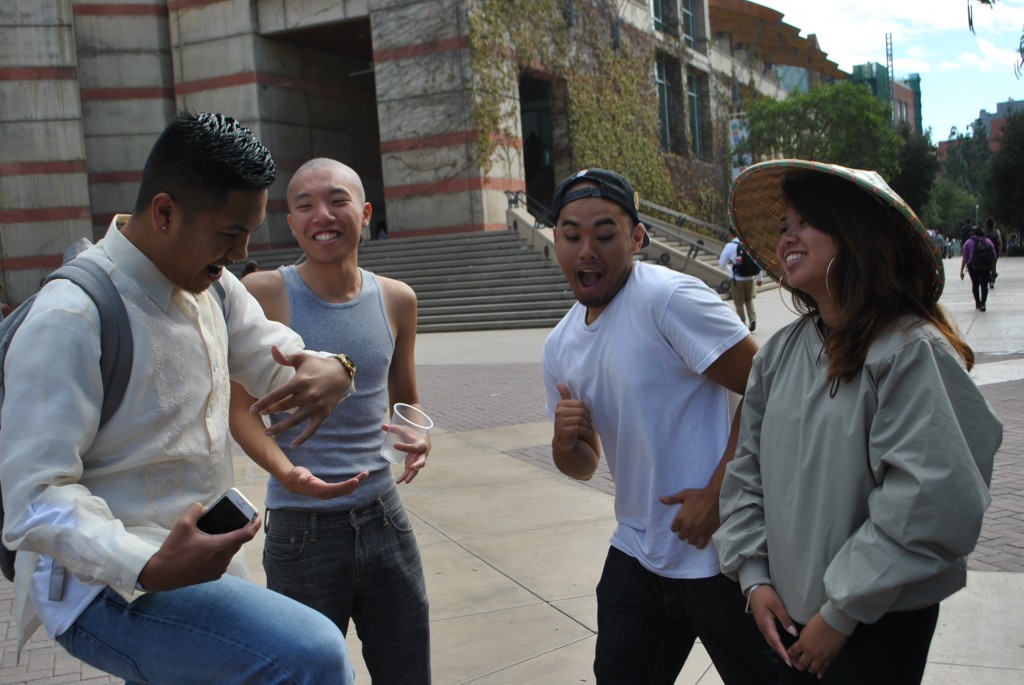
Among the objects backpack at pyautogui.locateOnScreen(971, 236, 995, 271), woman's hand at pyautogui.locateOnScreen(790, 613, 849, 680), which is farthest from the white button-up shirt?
backpack at pyautogui.locateOnScreen(971, 236, 995, 271)

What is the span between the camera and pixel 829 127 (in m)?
36.4

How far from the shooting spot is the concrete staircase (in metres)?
19.9

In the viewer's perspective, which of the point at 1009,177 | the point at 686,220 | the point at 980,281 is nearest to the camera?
the point at 980,281

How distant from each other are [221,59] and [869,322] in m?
27.9

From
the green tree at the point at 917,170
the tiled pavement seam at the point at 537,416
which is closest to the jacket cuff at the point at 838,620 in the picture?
the tiled pavement seam at the point at 537,416

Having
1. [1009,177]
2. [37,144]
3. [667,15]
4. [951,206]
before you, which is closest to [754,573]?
[37,144]

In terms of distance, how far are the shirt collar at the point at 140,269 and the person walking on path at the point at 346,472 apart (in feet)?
2.52

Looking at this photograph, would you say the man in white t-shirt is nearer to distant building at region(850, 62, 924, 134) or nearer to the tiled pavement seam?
the tiled pavement seam

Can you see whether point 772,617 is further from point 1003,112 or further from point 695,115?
point 1003,112

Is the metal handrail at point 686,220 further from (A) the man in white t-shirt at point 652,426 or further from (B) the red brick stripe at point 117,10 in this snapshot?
(A) the man in white t-shirt at point 652,426

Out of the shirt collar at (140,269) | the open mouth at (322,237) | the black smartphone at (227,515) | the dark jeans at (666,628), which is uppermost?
the open mouth at (322,237)

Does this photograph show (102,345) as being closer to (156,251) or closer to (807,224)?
(156,251)

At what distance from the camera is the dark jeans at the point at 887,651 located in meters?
1.86

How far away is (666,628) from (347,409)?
1186mm
